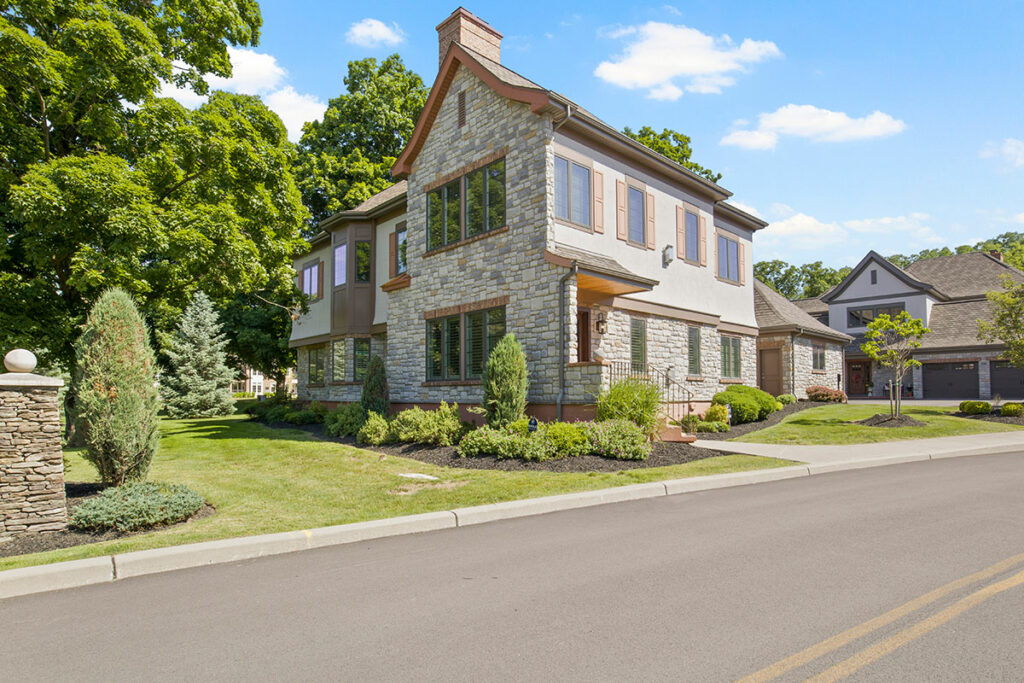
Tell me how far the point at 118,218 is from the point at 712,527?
1280 centimetres

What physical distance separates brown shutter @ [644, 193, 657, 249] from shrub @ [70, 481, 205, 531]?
1338cm

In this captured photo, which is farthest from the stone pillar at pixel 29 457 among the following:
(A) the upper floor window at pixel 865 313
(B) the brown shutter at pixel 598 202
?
(A) the upper floor window at pixel 865 313

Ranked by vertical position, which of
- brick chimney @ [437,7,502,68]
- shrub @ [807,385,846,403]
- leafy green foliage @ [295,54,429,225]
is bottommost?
shrub @ [807,385,846,403]

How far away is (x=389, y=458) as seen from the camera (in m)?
13.1

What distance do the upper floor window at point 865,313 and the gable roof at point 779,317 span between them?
11482mm

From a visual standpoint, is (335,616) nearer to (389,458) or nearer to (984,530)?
(984,530)

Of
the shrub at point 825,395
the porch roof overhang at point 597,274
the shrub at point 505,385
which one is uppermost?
the porch roof overhang at point 597,274

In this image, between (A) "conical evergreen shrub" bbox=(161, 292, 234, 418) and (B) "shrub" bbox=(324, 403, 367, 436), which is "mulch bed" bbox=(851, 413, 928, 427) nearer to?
(B) "shrub" bbox=(324, 403, 367, 436)

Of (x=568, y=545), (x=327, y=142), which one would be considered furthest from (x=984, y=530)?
(x=327, y=142)

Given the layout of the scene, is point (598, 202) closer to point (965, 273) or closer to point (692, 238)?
point (692, 238)

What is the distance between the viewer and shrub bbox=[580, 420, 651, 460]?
38.7ft

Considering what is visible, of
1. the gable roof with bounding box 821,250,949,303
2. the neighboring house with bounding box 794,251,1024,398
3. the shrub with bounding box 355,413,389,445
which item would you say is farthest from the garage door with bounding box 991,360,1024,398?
the shrub with bounding box 355,413,389,445

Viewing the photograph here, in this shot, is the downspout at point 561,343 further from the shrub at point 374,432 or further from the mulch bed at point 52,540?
the mulch bed at point 52,540

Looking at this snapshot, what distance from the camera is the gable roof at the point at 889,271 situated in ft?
123
